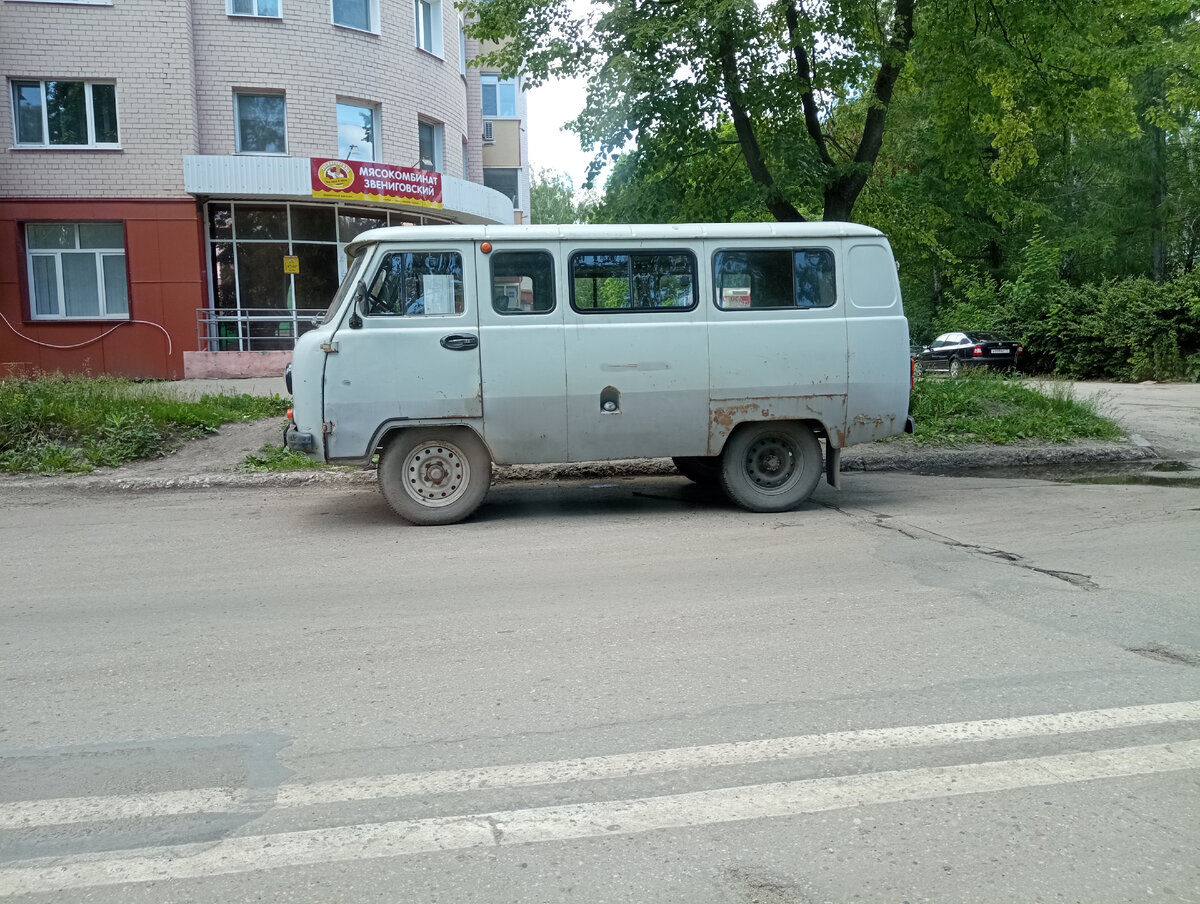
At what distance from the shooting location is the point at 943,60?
1366 centimetres

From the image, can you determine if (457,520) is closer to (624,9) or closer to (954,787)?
(954,787)

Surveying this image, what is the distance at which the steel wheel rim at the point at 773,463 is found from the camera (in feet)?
29.0

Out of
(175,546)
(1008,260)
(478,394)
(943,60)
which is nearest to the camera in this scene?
(175,546)

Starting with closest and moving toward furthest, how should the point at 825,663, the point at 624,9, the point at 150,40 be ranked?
the point at 825,663, the point at 624,9, the point at 150,40

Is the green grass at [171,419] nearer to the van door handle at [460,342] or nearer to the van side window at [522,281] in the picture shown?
the van door handle at [460,342]

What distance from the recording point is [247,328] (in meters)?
22.0

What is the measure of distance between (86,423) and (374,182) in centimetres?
1162

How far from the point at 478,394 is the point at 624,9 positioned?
6.28m

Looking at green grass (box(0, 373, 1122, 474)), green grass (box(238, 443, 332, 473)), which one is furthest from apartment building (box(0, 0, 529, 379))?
green grass (box(238, 443, 332, 473))

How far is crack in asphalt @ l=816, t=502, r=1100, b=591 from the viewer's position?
6148 millimetres

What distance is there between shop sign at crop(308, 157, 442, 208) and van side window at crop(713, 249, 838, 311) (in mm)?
15099

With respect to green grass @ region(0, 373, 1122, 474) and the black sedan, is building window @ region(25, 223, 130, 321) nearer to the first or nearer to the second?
green grass @ region(0, 373, 1122, 474)

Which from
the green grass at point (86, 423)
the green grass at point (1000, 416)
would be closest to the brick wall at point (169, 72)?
the green grass at point (86, 423)

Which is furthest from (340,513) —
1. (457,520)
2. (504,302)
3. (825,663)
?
(825,663)
